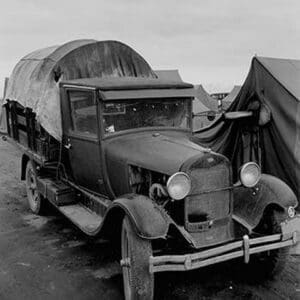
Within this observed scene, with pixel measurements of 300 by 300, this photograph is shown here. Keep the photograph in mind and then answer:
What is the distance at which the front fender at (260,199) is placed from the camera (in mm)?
4031

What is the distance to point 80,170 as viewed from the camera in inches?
209

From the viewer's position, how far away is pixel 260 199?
165 inches

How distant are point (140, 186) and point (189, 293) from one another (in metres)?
1.18

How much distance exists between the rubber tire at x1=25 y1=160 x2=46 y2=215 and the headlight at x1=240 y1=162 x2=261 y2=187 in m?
3.47

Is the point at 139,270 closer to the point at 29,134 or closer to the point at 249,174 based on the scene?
the point at 249,174

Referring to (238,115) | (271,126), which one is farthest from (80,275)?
(271,126)

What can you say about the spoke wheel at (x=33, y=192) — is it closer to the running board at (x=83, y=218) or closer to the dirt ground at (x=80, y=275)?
the dirt ground at (x=80, y=275)

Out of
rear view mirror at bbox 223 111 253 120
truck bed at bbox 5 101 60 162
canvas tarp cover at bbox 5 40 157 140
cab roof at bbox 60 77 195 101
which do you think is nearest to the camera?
cab roof at bbox 60 77 195 101

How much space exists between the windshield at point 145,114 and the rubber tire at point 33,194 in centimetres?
224

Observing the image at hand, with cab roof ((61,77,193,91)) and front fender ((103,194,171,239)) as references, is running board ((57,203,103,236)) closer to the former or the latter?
front fender ((103,194,171,239))

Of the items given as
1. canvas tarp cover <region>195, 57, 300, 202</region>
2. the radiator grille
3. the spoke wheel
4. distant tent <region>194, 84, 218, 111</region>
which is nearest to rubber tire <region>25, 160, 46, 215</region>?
the spoke wheel

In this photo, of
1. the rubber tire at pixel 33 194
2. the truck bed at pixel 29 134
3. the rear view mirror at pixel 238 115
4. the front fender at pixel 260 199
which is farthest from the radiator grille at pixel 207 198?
the rubber tire at pixel 33 194

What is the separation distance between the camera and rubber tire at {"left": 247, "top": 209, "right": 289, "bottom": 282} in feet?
13.3

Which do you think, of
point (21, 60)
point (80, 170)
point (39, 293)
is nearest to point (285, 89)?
point (80, 170)
